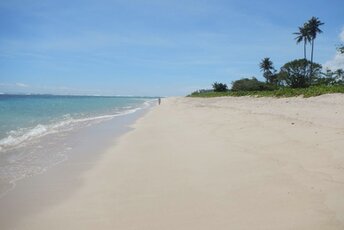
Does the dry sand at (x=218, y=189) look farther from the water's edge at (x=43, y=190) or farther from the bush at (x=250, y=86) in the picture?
the bush at (x=250, y=86)

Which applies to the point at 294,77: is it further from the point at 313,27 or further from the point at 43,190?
the point at 43,190

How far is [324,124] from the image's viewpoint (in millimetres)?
9453

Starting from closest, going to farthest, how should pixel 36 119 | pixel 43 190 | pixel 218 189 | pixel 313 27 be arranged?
1. pixel 218 189
2. pixel 43 190
3. pixel 36 119
4. pixel 313 27

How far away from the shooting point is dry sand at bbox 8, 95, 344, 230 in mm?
3887

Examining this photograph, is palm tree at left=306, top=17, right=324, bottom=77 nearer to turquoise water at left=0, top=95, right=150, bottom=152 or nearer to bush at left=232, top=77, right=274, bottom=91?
bush at left=232, top=77, right=274, bottom=91

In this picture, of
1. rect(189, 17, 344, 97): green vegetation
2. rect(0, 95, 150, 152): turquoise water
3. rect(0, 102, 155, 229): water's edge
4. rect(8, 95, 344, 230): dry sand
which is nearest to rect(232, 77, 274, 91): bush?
rect(189, 17, 344, 97): green vegetation

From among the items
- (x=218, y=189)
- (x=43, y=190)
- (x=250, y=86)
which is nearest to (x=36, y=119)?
(x=43, y=190)

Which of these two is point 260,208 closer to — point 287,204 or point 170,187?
point 287,204

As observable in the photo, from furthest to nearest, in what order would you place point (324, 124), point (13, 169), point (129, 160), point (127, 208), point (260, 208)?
point (324, 124), point (129, 160), point (13, 169), point (127, 208), point (260, 208)

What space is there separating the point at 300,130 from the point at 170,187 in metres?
5.27

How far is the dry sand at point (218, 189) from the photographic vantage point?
389cm

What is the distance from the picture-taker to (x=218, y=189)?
5.01 m

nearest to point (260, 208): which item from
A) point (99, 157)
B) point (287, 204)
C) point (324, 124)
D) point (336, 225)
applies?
point (287, 204)

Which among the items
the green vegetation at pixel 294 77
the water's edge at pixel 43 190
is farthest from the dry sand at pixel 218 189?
the green vegetation at pixel 294 77
